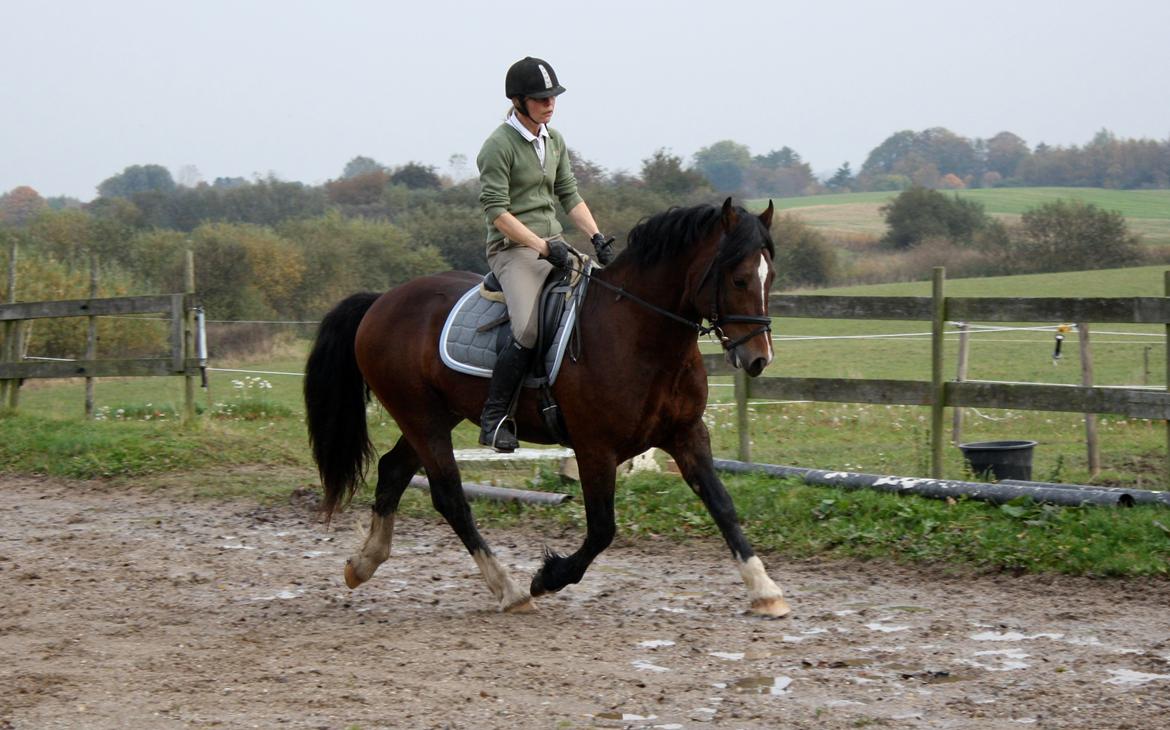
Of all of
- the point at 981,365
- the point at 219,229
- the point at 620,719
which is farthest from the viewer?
the point at 219,229

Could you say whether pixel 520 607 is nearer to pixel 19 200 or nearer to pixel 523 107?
pixel 523 107

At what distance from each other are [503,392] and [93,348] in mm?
10532

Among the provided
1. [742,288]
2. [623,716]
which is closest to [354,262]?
[742,288]

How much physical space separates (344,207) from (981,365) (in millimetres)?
39106

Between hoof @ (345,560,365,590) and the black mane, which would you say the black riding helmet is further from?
hoof @ (345,560,365,590)

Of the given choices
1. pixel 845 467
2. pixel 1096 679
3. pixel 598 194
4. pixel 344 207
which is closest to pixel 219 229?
pixel 598 194

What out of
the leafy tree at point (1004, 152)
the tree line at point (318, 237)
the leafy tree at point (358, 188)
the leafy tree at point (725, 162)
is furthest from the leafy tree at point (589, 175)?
the leafy tree at point (1004, 152)

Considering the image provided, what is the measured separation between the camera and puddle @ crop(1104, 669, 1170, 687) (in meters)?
4.87

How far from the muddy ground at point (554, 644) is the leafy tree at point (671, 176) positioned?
34922 millimetres

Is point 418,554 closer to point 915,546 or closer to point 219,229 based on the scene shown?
point 915,546

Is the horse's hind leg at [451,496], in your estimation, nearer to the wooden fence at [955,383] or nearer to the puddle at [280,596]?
the puddle at [280,596]

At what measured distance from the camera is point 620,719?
449cm

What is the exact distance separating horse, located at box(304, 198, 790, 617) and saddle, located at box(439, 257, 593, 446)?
7 centimetres

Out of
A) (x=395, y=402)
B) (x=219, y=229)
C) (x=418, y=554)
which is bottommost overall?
(x=418, y=554)
